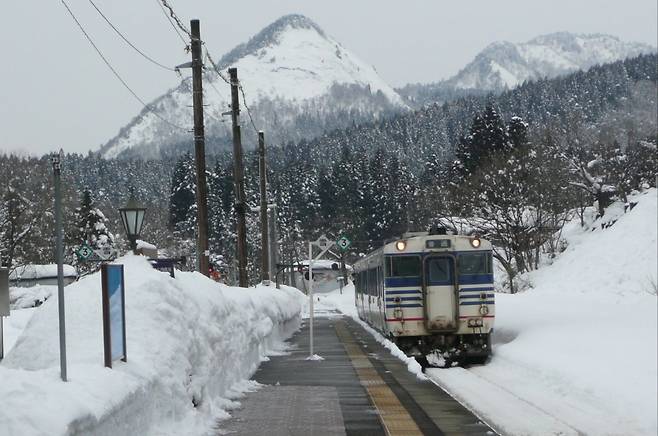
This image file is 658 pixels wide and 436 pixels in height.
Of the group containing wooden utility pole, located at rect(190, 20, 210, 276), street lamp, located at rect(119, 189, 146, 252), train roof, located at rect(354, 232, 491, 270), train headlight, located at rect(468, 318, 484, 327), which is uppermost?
wooden utility pole, located at rect(190, 20, 210, 276)

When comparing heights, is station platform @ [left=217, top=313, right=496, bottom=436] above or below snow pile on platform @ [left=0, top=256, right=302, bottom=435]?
below

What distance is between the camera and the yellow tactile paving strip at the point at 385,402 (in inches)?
412

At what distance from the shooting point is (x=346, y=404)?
1254cm

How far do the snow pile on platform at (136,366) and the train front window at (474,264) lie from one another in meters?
8.55

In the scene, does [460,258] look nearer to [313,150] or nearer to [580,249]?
[580,249]

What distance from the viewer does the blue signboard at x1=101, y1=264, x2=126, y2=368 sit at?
8242 mm

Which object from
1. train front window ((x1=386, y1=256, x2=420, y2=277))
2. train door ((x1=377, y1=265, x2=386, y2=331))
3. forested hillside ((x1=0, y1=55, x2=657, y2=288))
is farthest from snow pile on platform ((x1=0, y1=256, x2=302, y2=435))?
forested hillside ((x1=0, y1=55, x2=657, y2=288))

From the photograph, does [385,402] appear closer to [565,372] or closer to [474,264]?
[565,372]

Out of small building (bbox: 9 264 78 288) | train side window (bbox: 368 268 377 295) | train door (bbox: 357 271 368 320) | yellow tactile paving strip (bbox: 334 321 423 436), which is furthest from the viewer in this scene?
small building (bbox: 9 264 78 288)

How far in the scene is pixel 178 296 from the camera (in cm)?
1114

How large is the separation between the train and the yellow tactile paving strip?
59.4 inches

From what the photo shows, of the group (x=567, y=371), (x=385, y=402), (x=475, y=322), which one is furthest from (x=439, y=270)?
(x=385, y=402)

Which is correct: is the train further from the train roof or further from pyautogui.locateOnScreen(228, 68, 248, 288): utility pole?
pyautogui.locateOnScreen(228, 68, 248, 288): utility pole

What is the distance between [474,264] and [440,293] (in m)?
1.04
